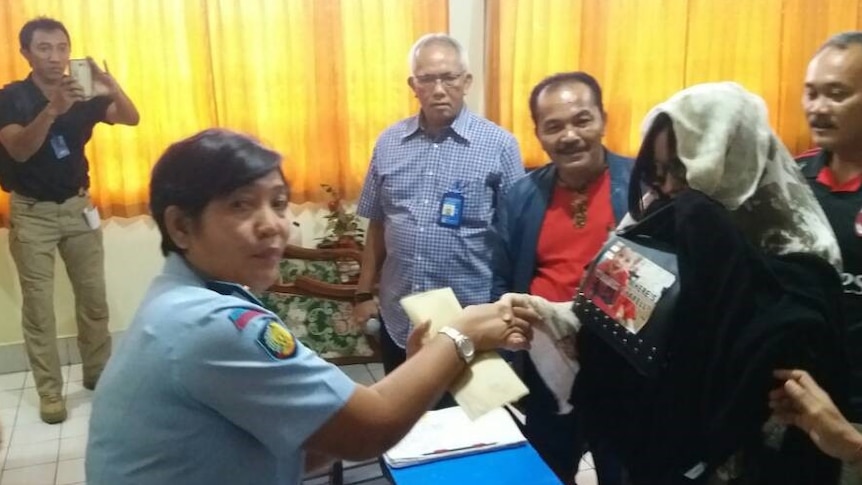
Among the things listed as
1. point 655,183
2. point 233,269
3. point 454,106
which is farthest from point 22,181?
point 655,183

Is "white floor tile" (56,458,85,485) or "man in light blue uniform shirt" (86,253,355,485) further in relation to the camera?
"white floor tile" (56,458,85,485)

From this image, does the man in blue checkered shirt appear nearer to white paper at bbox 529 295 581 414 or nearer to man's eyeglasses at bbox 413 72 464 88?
man's eyeglasses at bbox 413 72 464 88

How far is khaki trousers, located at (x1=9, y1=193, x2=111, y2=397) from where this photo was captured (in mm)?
3156

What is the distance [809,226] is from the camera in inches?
45.5

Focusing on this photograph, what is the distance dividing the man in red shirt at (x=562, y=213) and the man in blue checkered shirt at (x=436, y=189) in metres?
0.33

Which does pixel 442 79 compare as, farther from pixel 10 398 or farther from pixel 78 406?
pixel 10 398

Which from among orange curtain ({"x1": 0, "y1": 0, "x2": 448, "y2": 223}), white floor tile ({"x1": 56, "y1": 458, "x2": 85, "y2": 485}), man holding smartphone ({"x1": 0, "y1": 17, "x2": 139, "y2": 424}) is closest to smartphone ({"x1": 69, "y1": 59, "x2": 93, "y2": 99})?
man holding smartphone ({"x1": 0, "y1": 17, "x2": 139, "y2": 424})

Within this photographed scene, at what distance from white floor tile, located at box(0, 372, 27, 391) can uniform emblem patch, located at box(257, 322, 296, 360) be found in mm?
3007

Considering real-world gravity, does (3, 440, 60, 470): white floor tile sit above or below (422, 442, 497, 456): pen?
below

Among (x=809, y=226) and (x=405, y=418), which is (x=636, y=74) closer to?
(x=809, y=226)

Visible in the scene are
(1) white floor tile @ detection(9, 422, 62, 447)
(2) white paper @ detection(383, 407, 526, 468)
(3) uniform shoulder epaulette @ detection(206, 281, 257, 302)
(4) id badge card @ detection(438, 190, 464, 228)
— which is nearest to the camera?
(3) uniform shoulder epaulette @ detection(206, 281, 257, 302)

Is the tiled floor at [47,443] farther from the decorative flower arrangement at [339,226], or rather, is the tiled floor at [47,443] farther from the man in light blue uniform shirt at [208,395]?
the man in light blue uniform shirt at [208,395]

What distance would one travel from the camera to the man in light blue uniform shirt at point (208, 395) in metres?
0.99

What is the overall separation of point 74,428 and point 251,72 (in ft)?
5.52
